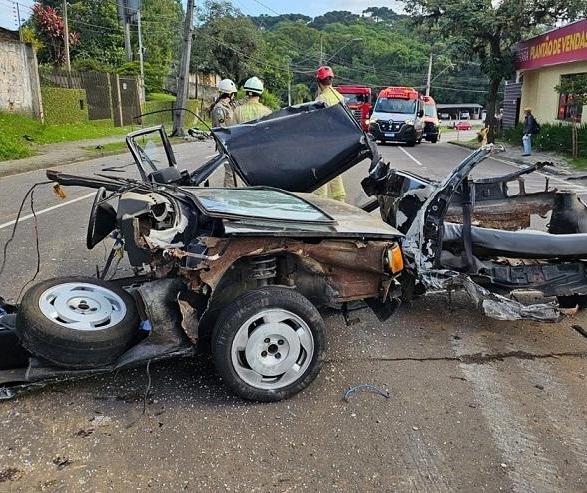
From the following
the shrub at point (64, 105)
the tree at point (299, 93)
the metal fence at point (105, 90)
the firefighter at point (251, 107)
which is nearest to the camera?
the firefighter at point (251, 107)

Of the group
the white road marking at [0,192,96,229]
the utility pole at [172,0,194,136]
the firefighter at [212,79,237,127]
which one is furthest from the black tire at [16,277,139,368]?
the utility pole at [172,0,194,136]

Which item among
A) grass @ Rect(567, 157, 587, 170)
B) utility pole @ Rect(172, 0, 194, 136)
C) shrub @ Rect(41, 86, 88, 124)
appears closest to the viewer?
grass @ Rect(567, 157, 587, 170)

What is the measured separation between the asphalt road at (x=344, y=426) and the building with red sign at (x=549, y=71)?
702 inches

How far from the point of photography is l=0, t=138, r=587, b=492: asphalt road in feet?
8.89

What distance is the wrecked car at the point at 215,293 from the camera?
3191mm

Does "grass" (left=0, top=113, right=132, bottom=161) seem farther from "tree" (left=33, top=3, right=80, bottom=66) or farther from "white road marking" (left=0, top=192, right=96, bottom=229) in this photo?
"tree" (left=33, top=3, right=80, bottom=66)

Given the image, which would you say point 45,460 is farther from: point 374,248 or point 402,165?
point 402,165

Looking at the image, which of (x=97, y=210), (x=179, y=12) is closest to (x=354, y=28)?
(x=179, y=12)

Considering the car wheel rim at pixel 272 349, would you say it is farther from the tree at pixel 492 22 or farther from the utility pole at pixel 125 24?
the utility pole at pixel 125 24

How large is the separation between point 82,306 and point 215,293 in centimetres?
78

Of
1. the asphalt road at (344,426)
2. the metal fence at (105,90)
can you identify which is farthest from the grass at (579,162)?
the metal fence at (105,90)

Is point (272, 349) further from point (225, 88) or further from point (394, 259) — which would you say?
point (225, 88)

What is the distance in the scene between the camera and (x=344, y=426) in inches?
123

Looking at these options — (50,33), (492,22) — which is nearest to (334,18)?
(50,33)
